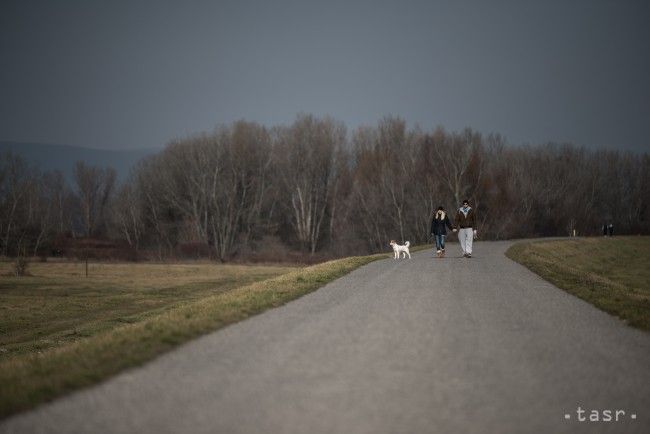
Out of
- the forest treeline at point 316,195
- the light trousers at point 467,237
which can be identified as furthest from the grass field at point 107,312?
the forest treeline at point 316,195

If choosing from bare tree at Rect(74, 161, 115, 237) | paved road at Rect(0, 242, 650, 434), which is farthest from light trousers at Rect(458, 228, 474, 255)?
bare tree at Rect(74, 161, 115, 237)

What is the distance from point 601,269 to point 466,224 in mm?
20055

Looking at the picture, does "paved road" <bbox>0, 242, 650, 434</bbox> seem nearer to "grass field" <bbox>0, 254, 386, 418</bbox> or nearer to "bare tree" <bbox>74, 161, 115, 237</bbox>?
"grass field" <bbox>0, 254, 386, 418</bbox>

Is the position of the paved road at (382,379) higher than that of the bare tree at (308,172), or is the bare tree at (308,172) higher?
the bare tree at (308,172)

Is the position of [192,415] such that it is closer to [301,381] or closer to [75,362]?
[301,381]

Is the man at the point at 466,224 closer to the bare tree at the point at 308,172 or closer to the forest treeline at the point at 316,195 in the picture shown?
the forest treeline at the point at 316,195

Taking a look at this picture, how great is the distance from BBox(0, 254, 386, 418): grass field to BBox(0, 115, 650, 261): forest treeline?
46.5ft

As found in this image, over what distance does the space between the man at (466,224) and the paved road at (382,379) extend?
45.8 feet

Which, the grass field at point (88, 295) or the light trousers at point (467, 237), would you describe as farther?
the light trousers at point (467, 237)

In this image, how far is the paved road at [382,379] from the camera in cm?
502

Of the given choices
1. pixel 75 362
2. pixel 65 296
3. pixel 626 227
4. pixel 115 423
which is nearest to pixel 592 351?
pixel 115 423

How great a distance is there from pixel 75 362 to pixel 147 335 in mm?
1514

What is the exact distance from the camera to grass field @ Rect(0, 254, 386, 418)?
697 centimetres

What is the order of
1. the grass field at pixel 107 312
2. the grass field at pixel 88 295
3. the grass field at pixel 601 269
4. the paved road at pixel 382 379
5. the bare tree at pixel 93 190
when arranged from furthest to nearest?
the bare tree at pixel 93 190
the grass field at pixel 88 295
the grass field at pixel 601 269
the grass field at pixel 107 312
the paved road at pixel 382 379
